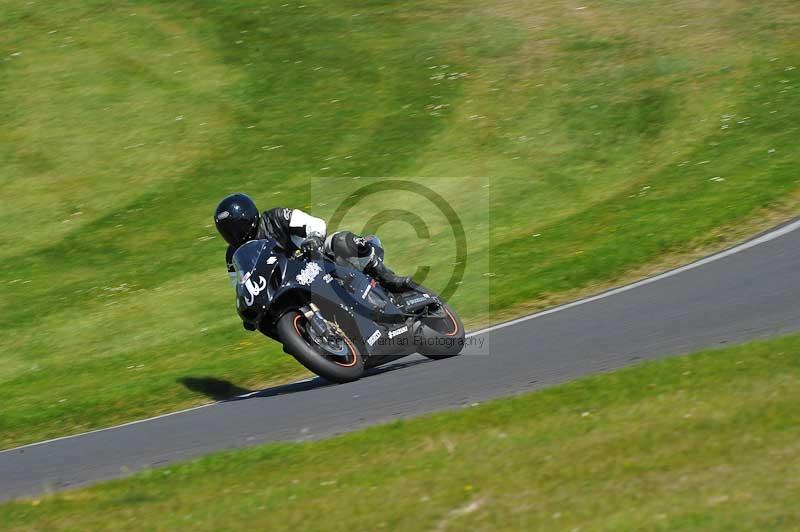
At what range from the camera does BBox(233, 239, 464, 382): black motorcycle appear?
1011cm

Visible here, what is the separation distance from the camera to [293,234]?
10.6m

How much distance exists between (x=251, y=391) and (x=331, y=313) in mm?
1817

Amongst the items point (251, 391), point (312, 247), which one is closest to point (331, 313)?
point (312, 247)

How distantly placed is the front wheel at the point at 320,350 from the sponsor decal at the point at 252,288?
1.12ft

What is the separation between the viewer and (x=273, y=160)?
A: 2002 cm

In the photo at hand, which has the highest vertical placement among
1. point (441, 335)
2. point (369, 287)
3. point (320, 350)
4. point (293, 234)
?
point (293, 234)

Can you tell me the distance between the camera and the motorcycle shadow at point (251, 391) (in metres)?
11.0

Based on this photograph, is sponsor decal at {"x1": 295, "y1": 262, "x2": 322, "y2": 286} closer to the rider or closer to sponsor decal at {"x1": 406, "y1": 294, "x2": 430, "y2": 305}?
the rider

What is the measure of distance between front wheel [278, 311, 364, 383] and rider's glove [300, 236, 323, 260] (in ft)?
Answer: 1.91

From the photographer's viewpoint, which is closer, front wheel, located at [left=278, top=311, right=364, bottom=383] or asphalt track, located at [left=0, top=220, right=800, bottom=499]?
asphalt track, located at [left=0, top=220, right=800, bottom=499]

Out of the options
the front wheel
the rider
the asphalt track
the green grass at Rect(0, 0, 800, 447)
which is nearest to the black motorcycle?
the front wheel

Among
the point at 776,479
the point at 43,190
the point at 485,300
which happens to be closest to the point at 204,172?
the point at 43,190

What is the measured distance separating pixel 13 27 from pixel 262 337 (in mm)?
17341

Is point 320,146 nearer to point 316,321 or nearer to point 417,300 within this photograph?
point 417,300
